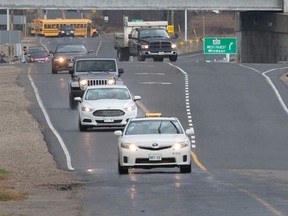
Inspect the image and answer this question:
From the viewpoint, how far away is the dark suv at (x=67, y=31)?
437ft

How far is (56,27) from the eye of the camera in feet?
443

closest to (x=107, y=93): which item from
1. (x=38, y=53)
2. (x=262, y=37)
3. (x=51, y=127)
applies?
(x=51, y=127)

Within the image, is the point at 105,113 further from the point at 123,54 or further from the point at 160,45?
the point at 123,54

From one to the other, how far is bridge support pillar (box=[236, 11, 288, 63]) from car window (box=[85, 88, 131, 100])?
49.1 meters

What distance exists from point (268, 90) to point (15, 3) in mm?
37020

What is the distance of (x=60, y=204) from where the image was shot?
62.5ft

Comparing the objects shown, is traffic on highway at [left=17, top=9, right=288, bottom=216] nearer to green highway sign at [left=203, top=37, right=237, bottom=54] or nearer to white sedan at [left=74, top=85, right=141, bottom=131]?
white sedan at [left=74, top=85, right=141, bottom=131]

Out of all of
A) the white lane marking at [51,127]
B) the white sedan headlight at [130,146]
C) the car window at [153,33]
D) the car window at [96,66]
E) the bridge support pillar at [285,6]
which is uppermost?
the bridge support pillar at [285,6]

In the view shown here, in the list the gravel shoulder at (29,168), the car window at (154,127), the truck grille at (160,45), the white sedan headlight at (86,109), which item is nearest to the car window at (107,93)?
the white sedan headlight at (86,109)

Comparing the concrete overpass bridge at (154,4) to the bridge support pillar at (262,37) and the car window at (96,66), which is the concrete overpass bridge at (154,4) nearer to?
the bridge support pillar at (262,37)

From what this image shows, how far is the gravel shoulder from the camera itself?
18684mm

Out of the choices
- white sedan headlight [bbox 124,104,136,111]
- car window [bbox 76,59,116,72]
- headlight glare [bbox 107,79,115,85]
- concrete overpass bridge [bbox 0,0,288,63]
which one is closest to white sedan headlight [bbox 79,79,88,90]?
headlight glare [bbox 107,79,115,85]

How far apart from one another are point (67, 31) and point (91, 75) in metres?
88.6

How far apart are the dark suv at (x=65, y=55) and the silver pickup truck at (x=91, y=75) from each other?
1246 centimetres
